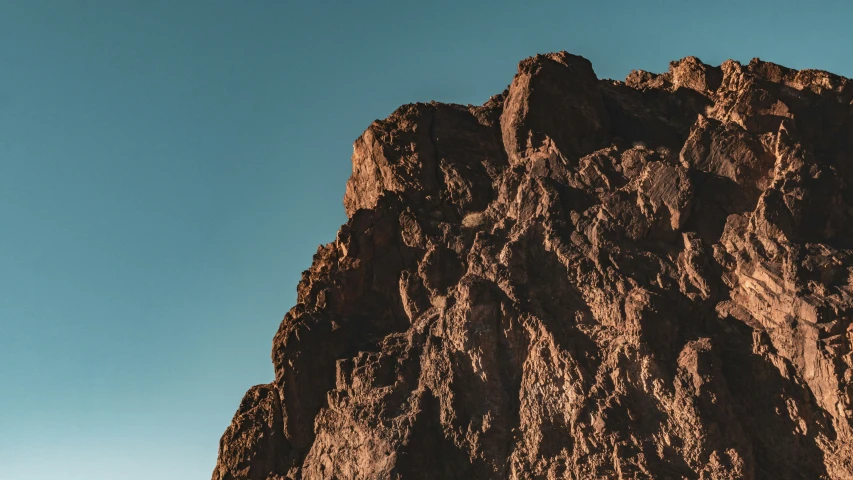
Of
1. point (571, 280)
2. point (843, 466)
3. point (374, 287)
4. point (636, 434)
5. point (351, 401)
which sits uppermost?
point (374, 287)

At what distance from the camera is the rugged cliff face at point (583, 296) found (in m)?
35.5

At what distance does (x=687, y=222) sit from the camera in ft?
132

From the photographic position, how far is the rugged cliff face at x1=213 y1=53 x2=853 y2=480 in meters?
35.5

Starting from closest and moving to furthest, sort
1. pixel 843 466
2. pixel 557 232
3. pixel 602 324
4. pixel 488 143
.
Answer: pixel 843 466
pixel 602 324
pixel 557 232
pixel 488 143

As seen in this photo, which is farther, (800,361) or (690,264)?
(690,264)

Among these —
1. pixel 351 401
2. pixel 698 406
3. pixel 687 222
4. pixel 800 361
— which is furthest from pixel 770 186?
pixel 351 401

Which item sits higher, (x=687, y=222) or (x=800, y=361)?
(x=687, y=222)

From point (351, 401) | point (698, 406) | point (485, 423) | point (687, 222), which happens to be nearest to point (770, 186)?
point (687, 222)

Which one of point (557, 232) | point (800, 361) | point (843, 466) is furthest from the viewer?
point (557, 232)

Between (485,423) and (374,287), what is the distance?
811cm

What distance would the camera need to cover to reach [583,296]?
1537 inches

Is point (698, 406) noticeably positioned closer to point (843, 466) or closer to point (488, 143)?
point (843, 466)

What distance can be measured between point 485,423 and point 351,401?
17.1 feet

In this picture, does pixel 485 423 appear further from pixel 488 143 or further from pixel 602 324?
pixel 488 143
